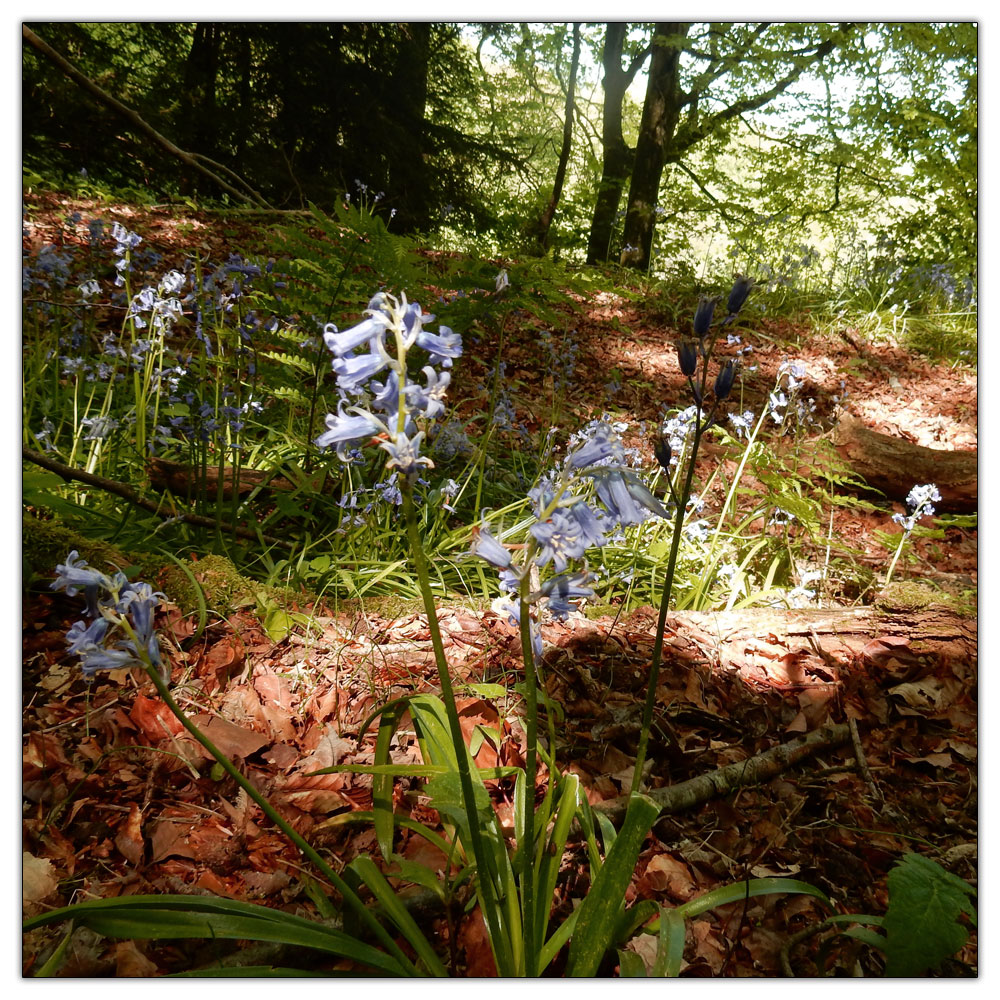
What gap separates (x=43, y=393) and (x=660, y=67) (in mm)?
3747

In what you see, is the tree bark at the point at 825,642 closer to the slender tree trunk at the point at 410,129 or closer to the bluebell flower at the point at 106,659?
the bluebell flower at the point at 106,659

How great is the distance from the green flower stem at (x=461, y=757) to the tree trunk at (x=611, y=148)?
2.37 meters

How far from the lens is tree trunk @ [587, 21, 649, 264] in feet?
10.8

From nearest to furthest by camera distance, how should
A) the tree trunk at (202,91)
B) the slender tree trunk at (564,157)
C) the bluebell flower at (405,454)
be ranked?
the bluebell flower at (405,454), the tree trunk at (202,91), the slender tree trunk at (564,157)

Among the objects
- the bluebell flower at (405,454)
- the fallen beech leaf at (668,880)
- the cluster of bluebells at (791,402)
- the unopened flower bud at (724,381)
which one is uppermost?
the cluster of bluebells at (791,402)

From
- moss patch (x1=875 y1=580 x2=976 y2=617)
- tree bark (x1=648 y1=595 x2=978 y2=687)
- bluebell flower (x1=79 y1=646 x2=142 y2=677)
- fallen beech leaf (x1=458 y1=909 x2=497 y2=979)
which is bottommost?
fallen beech leaf (x1=458 y1=909 x2=497 y2=979)

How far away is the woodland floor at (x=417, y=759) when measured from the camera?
4.21 feet

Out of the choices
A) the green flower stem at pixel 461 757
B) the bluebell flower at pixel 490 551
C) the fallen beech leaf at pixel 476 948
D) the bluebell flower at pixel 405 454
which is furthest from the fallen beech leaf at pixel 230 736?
the bluebell flower at pixel 405 454

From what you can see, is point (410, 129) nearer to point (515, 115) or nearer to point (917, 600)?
point (515, 115)

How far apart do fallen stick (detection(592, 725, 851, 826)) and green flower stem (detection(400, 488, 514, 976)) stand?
1.28ft

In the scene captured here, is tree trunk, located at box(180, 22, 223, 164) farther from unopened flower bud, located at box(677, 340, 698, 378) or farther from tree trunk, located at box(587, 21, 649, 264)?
unopened flower bud, located at box(677, 340, 698, 378)

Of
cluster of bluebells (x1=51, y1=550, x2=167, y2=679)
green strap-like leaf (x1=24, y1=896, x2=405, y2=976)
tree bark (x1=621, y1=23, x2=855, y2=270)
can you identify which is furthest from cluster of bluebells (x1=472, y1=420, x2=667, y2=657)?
tree bark (x1=621, y1=23, x2=855, y2=270)

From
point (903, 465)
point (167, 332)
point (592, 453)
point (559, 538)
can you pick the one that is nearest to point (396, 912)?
point (559, 538)
